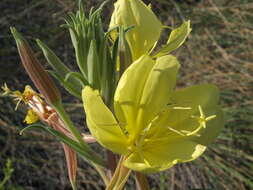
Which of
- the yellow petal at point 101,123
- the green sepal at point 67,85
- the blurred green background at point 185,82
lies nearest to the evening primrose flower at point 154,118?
the yellow petal at point 101,123

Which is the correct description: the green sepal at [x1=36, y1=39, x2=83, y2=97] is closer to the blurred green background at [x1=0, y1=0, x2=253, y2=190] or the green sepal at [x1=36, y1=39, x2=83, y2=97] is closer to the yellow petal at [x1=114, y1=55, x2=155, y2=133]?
the yellow petal at [x1=114, y1=55, x2=155, y2=133]

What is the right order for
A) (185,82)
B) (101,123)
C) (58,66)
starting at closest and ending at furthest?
(101,123) → (58,66) → (185,82)

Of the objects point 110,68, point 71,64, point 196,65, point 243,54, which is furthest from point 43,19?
point 110,68

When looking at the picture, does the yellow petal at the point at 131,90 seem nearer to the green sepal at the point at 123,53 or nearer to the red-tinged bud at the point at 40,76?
the green sepal at the point at 123,53

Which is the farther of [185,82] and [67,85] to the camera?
[185,82]

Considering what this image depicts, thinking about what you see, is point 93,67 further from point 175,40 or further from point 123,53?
point 175,40

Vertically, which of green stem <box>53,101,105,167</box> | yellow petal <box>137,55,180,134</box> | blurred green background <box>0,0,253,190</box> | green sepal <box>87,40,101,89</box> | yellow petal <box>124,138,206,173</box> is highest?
green sepal <box>87,40,101,89</box>

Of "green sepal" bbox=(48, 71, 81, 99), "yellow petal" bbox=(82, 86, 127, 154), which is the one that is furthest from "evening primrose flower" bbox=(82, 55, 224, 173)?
"green sepal" bbox=(48, 71, 81, 99)

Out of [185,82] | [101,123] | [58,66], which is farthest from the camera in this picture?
[185,82]

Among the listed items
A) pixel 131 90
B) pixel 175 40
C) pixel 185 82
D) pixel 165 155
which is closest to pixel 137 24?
pixel 175 40
